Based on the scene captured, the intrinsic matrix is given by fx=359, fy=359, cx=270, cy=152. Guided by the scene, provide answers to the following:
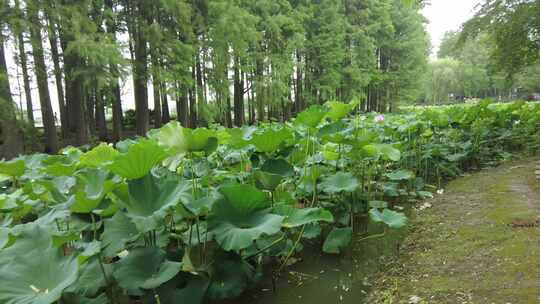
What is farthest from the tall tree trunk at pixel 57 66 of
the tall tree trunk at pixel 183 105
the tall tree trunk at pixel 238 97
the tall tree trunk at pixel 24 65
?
the tall tree trunk at pixel 238 97

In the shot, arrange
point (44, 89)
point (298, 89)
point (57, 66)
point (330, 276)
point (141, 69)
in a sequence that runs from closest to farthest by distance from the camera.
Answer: point (330, 276), point (57, 66), point (44, 89), point (141, 69), point (298, 89)

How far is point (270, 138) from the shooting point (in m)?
1.66

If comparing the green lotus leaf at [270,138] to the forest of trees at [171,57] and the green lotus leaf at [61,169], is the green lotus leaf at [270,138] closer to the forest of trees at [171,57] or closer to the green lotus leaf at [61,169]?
the green lotus leaf at [61,169]

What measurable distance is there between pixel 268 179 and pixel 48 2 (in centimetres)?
800

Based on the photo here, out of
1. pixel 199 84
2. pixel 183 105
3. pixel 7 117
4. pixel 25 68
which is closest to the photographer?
pixel 7 117

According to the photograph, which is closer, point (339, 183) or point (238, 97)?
point (339, 183)

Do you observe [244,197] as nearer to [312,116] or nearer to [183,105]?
[312,116]

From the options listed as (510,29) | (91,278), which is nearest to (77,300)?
(91,278)

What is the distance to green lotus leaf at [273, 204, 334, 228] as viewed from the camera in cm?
134

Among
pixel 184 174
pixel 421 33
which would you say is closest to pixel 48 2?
pixel 184 174

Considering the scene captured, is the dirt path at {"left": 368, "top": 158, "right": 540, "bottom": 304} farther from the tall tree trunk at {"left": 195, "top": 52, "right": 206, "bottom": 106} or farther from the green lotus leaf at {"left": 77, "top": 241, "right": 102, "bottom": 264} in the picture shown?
the tall tree trunk at {"left": 195, "top": 52, "right": 206, "bottom": 106}

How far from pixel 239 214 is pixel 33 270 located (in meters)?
0.64

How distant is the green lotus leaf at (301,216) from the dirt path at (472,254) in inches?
18.3

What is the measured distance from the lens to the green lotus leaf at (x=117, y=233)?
1144 mm
